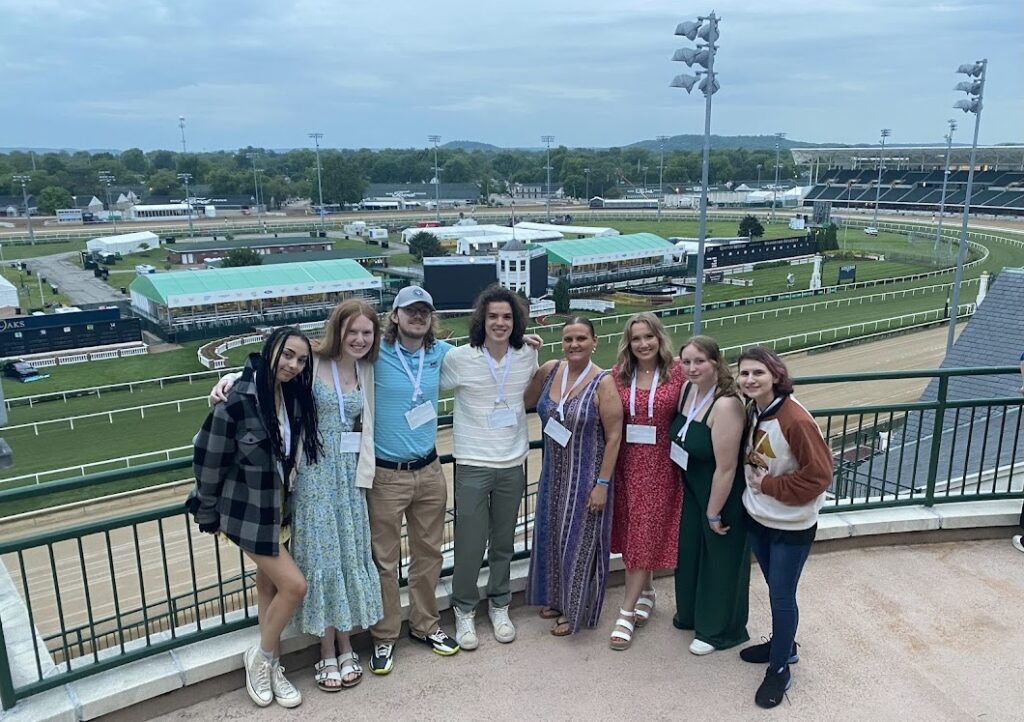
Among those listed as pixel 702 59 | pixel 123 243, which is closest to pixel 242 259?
pixel 123 243

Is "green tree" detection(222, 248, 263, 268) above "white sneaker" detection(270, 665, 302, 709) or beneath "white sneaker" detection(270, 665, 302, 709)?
beneath

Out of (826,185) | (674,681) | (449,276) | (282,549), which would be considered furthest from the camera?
(826,185)

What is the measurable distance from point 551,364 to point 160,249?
2683 inches

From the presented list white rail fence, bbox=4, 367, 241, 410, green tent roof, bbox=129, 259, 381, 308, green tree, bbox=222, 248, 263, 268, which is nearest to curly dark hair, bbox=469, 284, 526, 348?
white rail fence, bbox=4, 367, 241, 410

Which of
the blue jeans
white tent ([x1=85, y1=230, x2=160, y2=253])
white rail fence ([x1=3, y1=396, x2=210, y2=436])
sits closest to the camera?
the blue jeans

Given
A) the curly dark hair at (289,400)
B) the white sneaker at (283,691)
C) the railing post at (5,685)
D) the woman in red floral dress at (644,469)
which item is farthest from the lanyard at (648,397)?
the railing post at (5,685)

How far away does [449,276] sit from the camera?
3722 cm

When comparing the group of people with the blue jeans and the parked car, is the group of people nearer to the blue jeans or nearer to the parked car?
the blue jeans

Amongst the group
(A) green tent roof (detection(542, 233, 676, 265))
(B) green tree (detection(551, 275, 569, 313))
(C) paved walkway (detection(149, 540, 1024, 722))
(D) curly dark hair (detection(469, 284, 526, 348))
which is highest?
(D) curly dark hair (detection(469, 284, 526, 348))

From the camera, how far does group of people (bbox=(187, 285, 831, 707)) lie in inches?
121

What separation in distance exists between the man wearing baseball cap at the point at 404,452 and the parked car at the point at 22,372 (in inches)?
1082

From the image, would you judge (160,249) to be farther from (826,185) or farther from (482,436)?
(826,185)

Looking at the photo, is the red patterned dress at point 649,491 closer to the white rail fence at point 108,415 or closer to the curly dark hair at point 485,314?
the curly dark hair at point 485,314

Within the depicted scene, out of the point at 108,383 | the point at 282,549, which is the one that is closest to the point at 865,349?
the point at 108,383
